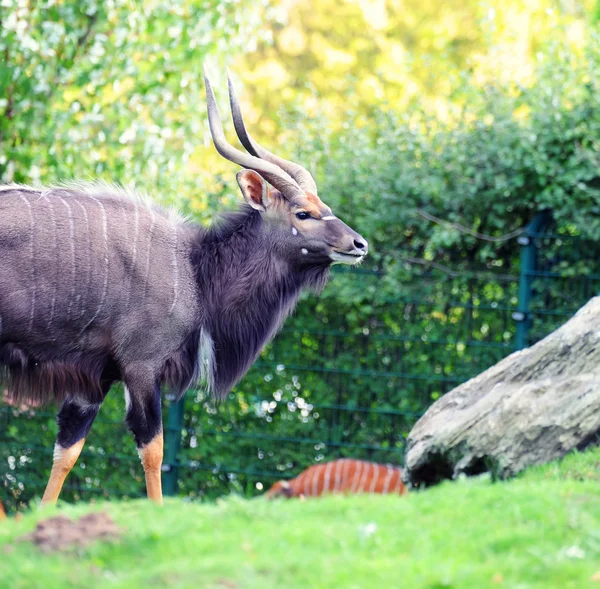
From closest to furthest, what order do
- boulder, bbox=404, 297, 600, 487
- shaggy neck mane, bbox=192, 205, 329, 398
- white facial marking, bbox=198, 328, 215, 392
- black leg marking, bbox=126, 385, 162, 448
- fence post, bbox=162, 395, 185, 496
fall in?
1. boulder, bbox=404, 297, 600, 487
2. black leg marking, bbox=126, 385, 162, 448
3. white facial marking, bbox=198, 328, 215, 392
4. shaggy neck mane, bbox=192, 205, 329, 398
5. fence post, bbox=162, 395, 185, 496

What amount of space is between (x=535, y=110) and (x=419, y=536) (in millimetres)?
4449

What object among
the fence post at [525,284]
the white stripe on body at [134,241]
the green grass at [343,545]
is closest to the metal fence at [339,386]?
the fence post at [525,284]

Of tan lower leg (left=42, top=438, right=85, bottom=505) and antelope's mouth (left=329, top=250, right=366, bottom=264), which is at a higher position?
antelope's mouth (left=329, top=250, right=366, bottom=264)

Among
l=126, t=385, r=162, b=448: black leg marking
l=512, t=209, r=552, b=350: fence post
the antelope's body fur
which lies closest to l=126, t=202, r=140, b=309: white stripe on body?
the antelope's body fur

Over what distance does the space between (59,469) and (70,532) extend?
2.32 m

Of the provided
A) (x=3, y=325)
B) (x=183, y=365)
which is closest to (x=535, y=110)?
(x=183, y=365)

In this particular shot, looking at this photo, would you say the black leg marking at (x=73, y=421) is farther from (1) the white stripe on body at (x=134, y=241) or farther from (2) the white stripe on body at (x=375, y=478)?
(2) the white stripe on body at (x=375, y=478)

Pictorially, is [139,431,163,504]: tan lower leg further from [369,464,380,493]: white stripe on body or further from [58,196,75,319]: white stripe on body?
[369,464,380,493]: white stripe on body

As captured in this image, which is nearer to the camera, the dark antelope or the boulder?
the boulder

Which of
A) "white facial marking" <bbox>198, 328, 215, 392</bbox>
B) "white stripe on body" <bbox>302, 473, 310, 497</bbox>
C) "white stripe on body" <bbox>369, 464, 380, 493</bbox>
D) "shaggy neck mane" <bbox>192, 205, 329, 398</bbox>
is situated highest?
"shaggy neck mane" <bbox>192, 205, 329, 398</bbox>

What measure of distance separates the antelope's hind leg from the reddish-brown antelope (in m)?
1.52

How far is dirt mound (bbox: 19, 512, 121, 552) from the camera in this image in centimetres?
325

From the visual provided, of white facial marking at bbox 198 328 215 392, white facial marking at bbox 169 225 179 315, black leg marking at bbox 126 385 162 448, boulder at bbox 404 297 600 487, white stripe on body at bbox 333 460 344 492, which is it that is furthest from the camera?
white stripe on body at bbox 333 460 344 492

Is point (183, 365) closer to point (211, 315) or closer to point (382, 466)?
point (211, 315)
